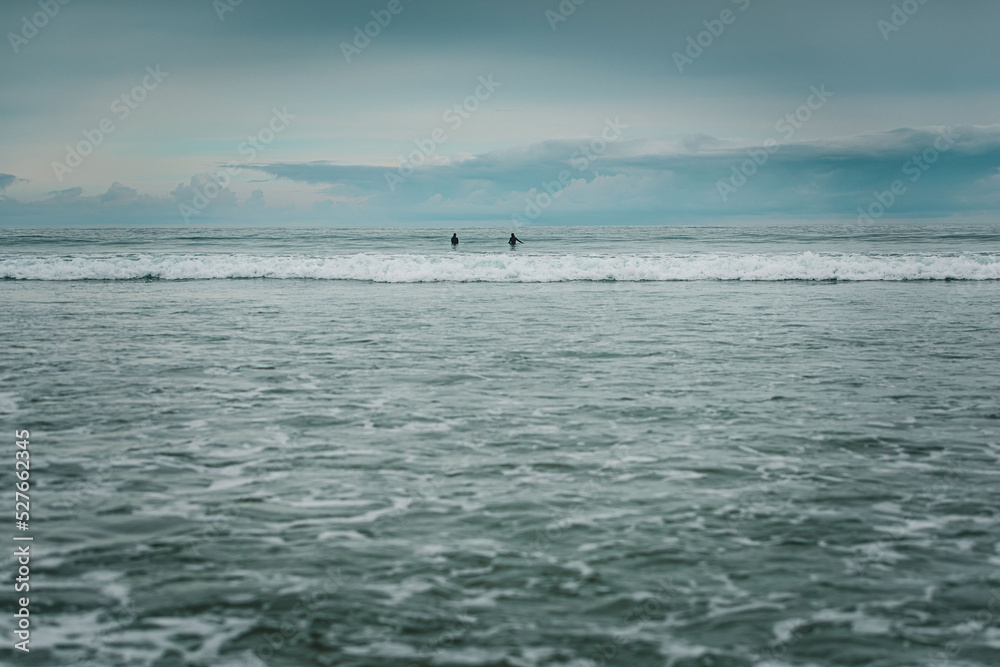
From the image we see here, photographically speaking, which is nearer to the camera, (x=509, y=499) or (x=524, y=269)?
(x=509, y=499)

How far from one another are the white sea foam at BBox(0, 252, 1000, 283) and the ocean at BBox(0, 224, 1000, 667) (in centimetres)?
1702

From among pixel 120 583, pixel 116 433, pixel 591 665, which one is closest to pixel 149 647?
pixel 120 583

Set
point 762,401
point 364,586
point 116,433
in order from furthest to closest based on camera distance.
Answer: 1. point 762,401
2. point 116,433
3. point 364,586

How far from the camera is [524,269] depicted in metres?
32.6

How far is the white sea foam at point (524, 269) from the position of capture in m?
31.3

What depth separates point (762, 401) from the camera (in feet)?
29.8

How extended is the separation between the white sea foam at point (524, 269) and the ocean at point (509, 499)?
17.0 m

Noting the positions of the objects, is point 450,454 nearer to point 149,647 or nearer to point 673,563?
point 673,563

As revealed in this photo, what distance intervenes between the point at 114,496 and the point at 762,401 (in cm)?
734

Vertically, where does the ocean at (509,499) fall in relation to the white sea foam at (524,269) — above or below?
below

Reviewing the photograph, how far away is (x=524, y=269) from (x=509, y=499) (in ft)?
89.1

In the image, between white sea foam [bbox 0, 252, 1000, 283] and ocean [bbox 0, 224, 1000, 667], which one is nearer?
ocean [bbox 0, 224, 1000, 667]

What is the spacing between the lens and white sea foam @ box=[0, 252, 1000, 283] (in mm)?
31281

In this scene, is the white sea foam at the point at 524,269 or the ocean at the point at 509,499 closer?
the ocean at the point at 509,499
